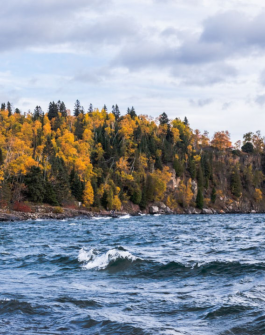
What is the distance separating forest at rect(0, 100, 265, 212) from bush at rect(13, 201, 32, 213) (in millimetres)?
196

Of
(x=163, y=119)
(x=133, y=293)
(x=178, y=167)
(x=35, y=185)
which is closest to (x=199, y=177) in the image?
(x=178, y=167)

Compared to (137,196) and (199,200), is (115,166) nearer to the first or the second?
(137,196)

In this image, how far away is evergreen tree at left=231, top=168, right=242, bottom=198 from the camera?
16725 centimetres

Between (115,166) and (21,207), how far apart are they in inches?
2081

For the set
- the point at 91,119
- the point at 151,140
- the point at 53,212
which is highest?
the point at 91,119

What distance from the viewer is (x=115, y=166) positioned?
136125 mm

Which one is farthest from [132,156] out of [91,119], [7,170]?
[7,170]

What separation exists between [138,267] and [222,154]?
177 m

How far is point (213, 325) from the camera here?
30.9ft

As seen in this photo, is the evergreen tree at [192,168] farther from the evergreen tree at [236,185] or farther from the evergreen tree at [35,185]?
the evergreen tree at [35,185]

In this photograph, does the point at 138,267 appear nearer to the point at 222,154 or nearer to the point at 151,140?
the point at 151,140

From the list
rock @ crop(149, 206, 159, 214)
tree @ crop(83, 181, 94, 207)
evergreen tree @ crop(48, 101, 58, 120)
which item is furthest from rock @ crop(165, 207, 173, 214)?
evergreen tree @ crop(48, 101, 58, 120)

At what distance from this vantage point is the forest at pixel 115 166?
96.5 m

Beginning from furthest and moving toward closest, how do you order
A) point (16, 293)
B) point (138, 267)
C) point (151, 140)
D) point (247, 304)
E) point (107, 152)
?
point (151, 140) < point (107, 152) < point (138, 267) < point (16, 293) < point (247, 304)
